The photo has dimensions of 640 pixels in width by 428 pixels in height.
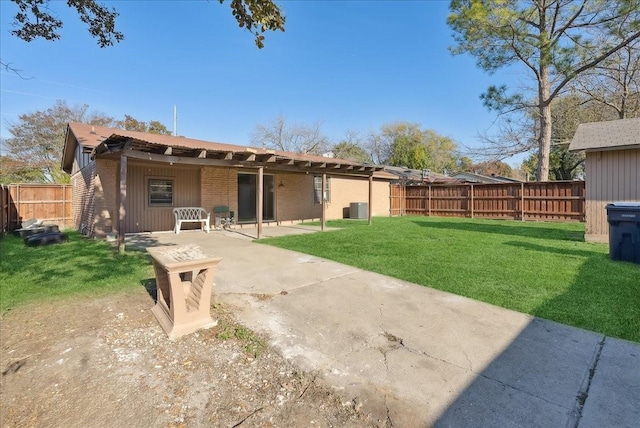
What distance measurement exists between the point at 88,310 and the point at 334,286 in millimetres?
3165

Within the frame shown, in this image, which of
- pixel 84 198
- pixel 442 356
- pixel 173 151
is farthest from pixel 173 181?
pixel 442 356

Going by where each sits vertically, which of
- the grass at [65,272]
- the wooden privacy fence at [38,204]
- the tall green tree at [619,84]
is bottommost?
the grass at [65,272]

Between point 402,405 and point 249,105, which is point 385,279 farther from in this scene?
point 249,105

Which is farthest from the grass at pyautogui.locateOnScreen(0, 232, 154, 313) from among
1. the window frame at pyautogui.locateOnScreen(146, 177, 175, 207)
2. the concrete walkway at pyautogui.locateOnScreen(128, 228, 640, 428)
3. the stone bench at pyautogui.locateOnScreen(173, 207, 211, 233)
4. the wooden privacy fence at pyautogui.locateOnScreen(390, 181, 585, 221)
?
the wooden privacy fence at pyautogui.locateOnScreen(390, 181, 585, 221)

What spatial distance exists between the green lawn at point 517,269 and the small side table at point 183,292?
3.08 m

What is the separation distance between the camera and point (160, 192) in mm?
11047

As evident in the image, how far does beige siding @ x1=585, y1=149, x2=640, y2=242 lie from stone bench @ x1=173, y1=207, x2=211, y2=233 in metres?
11.3

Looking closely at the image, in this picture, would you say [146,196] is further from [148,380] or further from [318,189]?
[148,380]

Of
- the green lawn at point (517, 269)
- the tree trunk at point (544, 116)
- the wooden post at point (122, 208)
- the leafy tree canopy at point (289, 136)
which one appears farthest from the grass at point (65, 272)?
the leafy tree canopy at point (289, 136)

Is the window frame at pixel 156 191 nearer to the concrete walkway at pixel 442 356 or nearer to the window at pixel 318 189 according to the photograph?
the window at pixel 318 189

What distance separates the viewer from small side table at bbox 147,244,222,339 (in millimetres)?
3137

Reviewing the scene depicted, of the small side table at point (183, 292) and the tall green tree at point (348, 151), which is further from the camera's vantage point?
the tall green tree at point (348, 151)

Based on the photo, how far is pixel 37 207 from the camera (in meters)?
12.8

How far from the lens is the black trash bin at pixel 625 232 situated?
19.2ft
